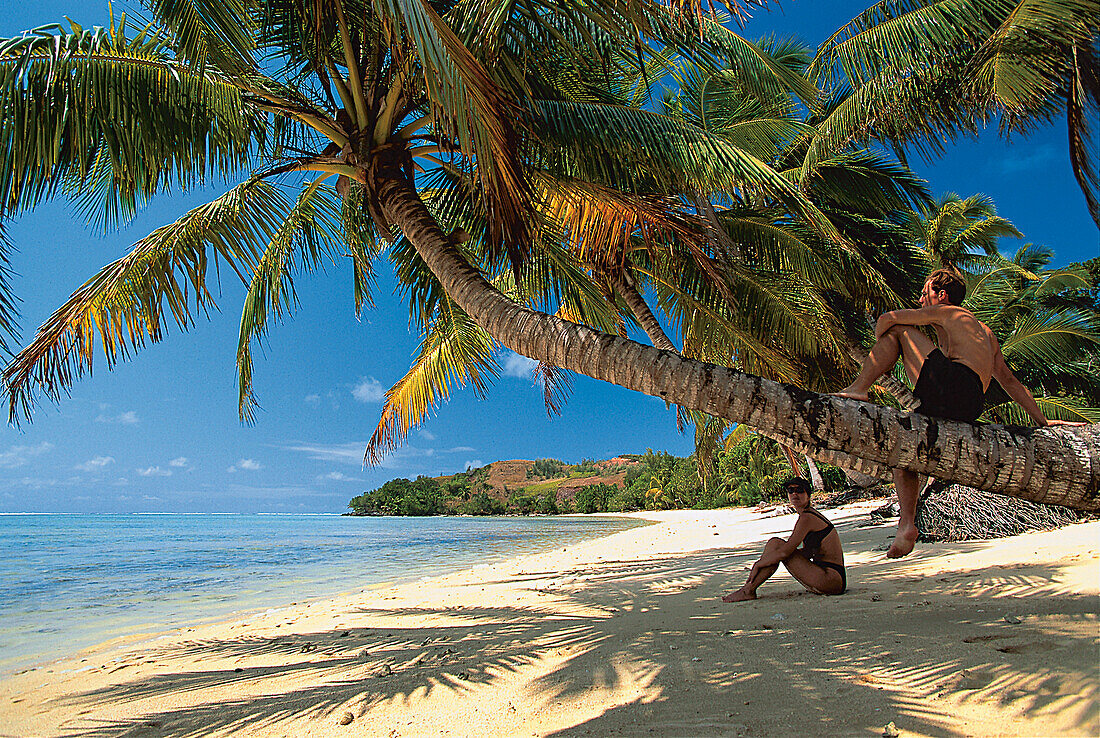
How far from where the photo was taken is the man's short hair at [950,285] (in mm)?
2816

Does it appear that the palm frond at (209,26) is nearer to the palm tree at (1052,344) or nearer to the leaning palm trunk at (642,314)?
the leaning palm trunk at (642,314)

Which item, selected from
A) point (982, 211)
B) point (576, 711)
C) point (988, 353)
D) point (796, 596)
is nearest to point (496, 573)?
point (796, 596)

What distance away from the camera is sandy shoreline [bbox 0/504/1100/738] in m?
2.17

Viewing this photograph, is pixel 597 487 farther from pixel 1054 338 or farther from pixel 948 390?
pixel 948 390

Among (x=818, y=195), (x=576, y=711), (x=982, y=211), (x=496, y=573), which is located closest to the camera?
(x=576, y=711)

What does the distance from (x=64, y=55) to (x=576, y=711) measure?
4878mm

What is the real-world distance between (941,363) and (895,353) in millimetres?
223

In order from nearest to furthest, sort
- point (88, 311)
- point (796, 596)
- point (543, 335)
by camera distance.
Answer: point (543, 335) < point (796, 596) < point (88, 311)

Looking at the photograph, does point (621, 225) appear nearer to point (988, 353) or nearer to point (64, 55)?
point (988, 353)

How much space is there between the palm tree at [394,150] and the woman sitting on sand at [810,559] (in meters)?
1.18

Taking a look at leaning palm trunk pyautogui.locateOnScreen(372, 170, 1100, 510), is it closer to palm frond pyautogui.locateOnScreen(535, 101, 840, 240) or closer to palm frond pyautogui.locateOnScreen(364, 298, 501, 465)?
palm frond pyautogui.locateOnScreen(535, 101, 840, 240)

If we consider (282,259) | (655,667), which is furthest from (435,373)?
(655,667)

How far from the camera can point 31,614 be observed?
7234 millimetres

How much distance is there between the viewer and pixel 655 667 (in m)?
2.87
